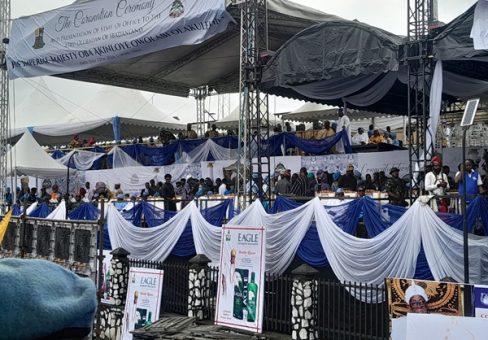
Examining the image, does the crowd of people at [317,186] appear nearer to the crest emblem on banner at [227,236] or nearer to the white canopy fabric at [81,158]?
the white canopy fabric at [81,158]

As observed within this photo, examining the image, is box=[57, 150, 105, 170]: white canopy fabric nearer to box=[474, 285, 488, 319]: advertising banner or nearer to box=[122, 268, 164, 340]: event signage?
box=[122, 268, 164, 340]: event signage

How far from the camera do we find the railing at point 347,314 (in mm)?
9938

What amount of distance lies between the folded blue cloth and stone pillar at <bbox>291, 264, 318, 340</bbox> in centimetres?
865

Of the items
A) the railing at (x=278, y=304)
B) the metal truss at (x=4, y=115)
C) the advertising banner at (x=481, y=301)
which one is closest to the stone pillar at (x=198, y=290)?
the railing at (x=278, y=304)

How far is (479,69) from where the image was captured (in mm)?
16781

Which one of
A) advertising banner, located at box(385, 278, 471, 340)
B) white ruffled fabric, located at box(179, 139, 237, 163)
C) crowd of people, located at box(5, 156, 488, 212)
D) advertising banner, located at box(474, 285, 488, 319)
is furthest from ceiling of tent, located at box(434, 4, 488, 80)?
white ruffled fabric, located at box(179, 139, 237, 163)

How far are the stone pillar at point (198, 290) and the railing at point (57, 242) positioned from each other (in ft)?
6.85

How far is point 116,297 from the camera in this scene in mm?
13312

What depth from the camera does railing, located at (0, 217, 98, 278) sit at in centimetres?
1172

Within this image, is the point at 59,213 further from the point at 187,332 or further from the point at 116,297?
the point at 187,332

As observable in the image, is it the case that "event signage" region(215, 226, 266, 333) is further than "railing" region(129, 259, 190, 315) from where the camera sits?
No

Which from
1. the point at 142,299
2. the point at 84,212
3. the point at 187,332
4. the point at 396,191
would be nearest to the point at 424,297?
the point at 187,332

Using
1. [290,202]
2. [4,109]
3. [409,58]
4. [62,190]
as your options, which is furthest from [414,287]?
[62,190]

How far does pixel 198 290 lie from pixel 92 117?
24802 millimetres
